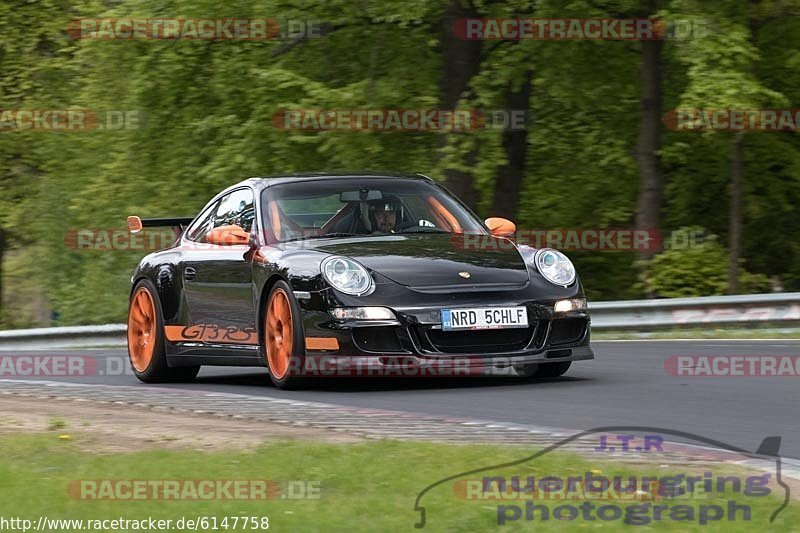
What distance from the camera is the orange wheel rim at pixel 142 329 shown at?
1224 cm

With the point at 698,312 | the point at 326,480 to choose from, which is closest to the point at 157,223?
the point at 698,312

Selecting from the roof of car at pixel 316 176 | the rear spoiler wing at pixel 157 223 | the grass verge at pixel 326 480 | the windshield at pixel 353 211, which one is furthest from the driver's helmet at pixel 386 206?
the grass verge at pixel 326 480

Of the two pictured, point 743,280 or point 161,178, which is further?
point 161,178

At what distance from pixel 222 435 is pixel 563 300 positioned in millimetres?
3079

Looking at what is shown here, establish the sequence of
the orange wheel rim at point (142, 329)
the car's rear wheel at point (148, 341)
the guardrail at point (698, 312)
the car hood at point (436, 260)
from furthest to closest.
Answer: the guardrail at point (698, 312) < the orange wheel rim at point (142, 329) < the car's rear wheel at point (148, 341) < the car hood at point (436, 260)

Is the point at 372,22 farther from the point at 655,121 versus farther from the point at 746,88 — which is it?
the point at 746,88

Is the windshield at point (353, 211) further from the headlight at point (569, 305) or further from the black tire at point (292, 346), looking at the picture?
the headlight at point (569, 305)

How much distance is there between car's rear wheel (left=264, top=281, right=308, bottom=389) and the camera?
1015cm

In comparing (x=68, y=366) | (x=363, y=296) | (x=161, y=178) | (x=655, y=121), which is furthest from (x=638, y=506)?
(x=161, y=178)

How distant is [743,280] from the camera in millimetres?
23562

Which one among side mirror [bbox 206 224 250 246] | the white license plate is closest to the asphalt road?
the white license plate

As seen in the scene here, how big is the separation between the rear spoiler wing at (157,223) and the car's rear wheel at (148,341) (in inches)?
17.7

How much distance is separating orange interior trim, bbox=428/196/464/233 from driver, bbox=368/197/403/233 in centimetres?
31

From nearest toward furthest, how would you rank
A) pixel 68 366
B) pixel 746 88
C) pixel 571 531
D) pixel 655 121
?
1. pixel 571 531
2. pixel 68 366
3. pixel 746 88
4. pixel 655 121
